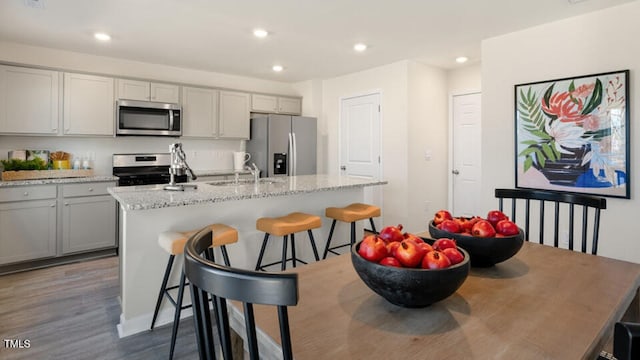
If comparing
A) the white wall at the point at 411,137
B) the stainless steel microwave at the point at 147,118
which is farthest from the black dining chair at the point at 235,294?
the stainless steel microwave at the point at 147,118

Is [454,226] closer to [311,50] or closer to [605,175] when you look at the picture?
[605,175]

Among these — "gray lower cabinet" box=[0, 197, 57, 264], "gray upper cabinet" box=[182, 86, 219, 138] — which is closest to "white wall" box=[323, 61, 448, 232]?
"gray upper cabinet" box=[182, 86, 219, 138]

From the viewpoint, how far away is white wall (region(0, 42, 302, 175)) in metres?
3.89

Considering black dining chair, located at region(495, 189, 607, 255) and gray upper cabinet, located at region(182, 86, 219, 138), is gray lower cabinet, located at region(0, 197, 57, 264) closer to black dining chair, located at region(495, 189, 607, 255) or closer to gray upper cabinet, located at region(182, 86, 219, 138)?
gray upper cabinet, located at region(182, 86, 219, 138)

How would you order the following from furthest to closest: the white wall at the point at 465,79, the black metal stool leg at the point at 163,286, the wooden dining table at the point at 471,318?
the white wall at the point at 465,79, the black metal stool leg at the point at 163,286, the wooden dining table at the point at 471,318

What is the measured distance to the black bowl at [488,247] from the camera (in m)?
1.22

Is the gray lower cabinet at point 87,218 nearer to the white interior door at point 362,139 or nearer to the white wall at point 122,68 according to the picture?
the white wall at point 122,68

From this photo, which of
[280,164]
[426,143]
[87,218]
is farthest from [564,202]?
[87,218]

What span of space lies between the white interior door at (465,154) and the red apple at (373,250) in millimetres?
4276

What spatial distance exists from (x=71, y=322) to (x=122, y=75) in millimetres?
3011

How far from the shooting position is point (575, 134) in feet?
10.1

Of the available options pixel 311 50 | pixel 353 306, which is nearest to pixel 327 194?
pixel 311 50

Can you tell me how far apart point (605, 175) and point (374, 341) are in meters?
3.12

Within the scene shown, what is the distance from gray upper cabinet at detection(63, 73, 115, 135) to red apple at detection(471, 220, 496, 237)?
4.31 metres
